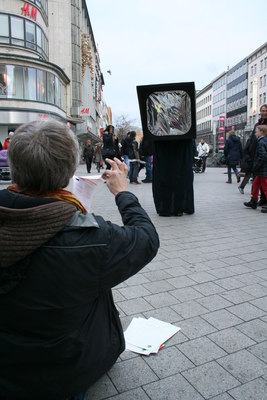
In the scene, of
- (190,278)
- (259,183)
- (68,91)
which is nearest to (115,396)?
(190,278)

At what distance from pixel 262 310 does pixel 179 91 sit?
156 inches

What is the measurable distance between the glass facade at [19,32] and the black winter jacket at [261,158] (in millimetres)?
28612

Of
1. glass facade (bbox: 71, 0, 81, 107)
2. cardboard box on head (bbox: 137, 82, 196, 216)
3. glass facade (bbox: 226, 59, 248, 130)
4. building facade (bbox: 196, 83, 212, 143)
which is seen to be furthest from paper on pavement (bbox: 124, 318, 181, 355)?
building facade (bbox: 196, 83, 212, 143)

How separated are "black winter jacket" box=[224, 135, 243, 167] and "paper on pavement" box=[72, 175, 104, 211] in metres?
11.6

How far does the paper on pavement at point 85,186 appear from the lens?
1.80m

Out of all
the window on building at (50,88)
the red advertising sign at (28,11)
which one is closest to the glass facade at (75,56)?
the window on building at (50,88)

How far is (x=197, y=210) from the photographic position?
757 centimetres

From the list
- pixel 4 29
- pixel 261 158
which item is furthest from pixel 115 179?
pixel 4 29

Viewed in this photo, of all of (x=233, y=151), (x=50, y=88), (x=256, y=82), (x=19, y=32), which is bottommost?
(x=233, y=151)

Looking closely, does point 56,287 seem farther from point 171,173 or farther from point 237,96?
point 237,96

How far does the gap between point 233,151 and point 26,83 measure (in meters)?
23.5

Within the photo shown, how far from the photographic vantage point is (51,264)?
53.6 inches

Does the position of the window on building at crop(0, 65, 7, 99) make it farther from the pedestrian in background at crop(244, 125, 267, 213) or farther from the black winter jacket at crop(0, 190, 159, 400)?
the black winter jacket at crop(0, 190, 159, 400)

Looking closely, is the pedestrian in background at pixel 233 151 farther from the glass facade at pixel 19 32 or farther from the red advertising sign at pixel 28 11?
the red advertising sign at pixel 28 11
